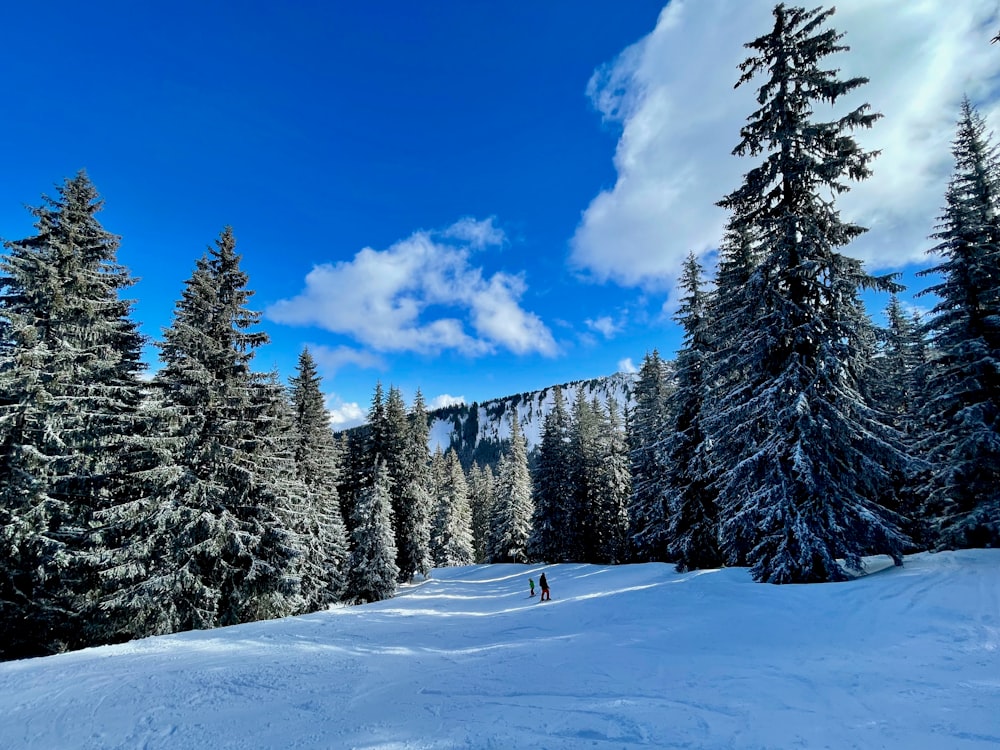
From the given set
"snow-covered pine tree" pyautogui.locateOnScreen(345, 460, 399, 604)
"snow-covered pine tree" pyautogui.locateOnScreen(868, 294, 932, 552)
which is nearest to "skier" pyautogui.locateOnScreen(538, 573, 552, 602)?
"snow-covered pine tree" pyautogui.locateOnScreen(345, 460, 399, 604)

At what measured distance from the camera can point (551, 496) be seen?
125 ft

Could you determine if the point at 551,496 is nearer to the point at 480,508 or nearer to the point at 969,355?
the point at 969,355

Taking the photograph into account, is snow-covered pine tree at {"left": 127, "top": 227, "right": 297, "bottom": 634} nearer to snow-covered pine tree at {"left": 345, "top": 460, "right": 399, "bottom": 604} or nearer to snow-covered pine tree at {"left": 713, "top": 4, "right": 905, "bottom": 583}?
snow-covered pine tree at {"left": 345, "top": 460, "right": 399, "bottom": 604}

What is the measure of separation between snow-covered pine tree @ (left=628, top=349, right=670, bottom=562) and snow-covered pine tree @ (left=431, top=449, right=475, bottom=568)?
23330mm

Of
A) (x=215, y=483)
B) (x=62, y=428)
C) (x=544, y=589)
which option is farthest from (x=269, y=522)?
(x=544, y=589)

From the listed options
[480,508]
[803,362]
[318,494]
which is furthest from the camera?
[480,508]

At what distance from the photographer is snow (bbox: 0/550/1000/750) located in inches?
197

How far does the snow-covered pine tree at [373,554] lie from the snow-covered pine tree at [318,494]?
0.79 meters

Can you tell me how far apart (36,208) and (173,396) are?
7676 millimetres

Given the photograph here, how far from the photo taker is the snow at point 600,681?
500cm

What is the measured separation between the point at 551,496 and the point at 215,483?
27.1m

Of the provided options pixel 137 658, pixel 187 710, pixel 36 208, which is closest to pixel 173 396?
pixel 36 208

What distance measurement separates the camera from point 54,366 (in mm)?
15094

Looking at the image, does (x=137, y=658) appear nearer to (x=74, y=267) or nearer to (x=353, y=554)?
(x=74, y=267)
